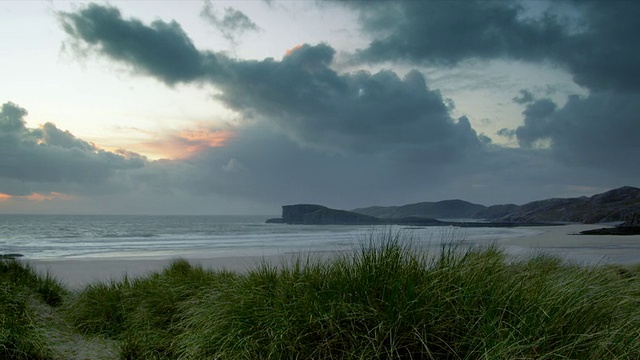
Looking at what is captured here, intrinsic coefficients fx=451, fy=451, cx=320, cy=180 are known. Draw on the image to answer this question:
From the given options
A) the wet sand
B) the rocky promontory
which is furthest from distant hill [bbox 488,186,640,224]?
the wet sand

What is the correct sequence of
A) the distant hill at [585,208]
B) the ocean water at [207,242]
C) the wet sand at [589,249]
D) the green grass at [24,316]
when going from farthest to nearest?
the distant hill at [585,208]
the ocean water at [207,242]
the wet sand at [589,249]
the green grass at [24,316]

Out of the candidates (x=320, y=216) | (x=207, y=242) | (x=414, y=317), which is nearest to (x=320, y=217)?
(x=320, y=216)

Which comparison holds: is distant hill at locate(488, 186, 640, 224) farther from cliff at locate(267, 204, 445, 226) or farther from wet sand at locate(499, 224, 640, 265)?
wet sand at locate(499, 224, 640, 265)

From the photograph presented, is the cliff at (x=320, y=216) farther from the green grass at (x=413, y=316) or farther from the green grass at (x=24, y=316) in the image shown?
the green grass at (x=413, y=316)

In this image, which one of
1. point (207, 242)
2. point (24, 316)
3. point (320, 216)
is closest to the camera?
point (24, 316)

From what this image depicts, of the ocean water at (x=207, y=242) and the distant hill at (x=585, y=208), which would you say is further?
the distant hill at (x=585, y=208)

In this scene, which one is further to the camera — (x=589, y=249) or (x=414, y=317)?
(x=589, y=249)

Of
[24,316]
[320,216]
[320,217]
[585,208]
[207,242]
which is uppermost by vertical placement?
[585,208]

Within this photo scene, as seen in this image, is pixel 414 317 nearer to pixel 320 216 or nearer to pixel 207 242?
pixel 207 242

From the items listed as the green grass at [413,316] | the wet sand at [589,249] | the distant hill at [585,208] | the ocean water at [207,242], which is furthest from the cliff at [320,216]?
the green grass at [413,316]

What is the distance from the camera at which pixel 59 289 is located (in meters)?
10.0

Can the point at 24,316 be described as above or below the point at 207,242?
above

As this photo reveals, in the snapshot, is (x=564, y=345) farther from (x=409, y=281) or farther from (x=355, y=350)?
(x=355, y=350)

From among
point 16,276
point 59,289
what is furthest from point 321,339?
point 16,276
